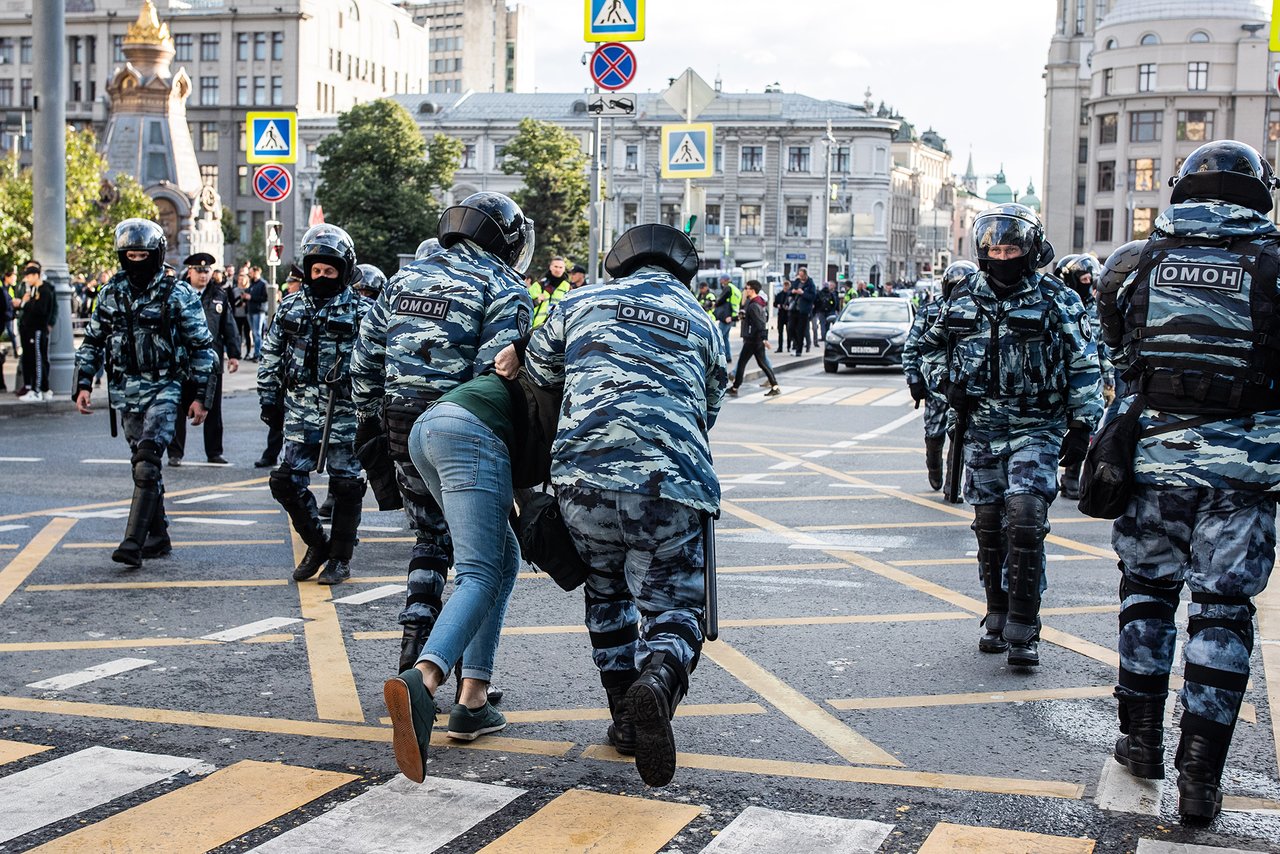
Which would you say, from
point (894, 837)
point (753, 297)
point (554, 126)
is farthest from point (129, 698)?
point (554, 126)

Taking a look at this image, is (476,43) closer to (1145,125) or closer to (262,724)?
(1145,125)

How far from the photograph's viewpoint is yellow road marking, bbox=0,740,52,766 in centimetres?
500

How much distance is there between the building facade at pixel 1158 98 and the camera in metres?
99.2

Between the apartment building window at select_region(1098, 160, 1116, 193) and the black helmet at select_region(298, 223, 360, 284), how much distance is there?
104 m

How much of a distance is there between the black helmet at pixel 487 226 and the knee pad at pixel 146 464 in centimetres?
328

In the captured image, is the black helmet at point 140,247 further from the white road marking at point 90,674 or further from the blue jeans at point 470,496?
the blue jeans at point 470,496

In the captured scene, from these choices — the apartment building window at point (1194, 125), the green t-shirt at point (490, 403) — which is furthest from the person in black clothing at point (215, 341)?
the apartment building window at point (1194, 125)

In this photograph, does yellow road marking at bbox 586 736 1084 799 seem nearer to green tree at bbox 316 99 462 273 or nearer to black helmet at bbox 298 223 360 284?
Answer: black helmet at bbox 298 223 360 284

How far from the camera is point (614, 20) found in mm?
17938

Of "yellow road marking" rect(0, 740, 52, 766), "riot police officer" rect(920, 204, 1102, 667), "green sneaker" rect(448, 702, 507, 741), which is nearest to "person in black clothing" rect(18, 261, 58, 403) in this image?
"yellow road marking" rect(0, 740, 52, 766)

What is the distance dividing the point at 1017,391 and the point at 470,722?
2.85 meters

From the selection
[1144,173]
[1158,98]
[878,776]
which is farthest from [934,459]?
[1144,173]

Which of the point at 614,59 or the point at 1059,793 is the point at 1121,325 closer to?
the point at 1059,793

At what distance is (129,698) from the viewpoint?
580 centimetres
